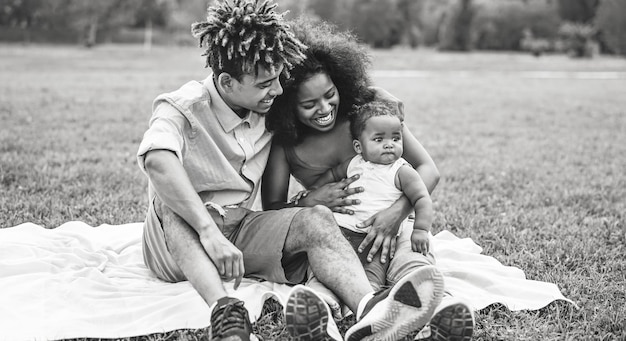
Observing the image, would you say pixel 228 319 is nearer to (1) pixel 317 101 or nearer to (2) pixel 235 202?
(2) pixel 235 202

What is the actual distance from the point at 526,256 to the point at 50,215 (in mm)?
3294

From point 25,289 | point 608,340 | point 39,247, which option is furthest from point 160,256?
point 608,340

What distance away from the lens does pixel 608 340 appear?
8.76 feet

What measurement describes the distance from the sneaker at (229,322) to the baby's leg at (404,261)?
896 mm

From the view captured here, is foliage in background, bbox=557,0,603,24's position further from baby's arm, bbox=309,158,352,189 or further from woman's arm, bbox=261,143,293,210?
woman's arm, bbox=261,143,293,210

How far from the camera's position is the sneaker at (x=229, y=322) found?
230 centimetres

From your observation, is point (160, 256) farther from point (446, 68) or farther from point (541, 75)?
point (446, 68)

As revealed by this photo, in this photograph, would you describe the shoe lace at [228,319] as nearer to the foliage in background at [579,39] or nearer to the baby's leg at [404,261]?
the baby's leg at [404,261]

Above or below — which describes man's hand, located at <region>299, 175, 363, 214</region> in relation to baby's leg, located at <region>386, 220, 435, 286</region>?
above

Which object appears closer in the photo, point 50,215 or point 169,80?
point 50,215

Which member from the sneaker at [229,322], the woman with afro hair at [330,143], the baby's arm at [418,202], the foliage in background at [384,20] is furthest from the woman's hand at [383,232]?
the foliage in background at [384,20]

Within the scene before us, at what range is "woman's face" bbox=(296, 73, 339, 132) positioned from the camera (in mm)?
3172

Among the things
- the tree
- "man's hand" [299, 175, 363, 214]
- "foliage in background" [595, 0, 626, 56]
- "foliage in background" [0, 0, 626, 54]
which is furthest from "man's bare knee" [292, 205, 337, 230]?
the tree

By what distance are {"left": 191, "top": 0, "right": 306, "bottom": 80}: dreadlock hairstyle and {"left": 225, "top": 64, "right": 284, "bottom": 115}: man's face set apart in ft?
0.09
